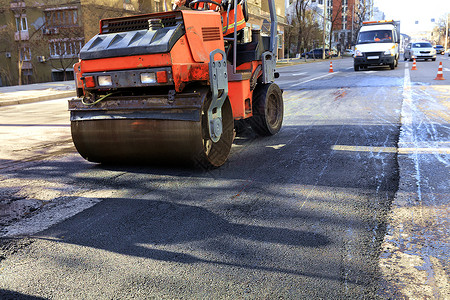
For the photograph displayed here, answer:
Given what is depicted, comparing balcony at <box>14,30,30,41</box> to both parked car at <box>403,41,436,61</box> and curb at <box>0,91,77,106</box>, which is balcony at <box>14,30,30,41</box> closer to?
curb at <box>0,91,77,106</box>

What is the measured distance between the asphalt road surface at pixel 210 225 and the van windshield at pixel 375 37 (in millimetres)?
18710

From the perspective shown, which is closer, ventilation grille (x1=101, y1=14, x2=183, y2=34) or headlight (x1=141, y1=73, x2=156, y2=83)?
headlight (x1=141, y1=73, x2=156, y2=83)

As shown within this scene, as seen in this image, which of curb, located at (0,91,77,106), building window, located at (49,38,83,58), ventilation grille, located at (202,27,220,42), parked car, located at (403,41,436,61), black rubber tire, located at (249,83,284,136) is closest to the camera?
ventilation grille, located at (202,27,220,42)

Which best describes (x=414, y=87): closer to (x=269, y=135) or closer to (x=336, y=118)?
(x=336, y=118)

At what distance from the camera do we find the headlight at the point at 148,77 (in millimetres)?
4824

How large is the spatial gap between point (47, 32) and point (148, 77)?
36639 mm

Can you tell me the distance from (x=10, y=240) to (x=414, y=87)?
14094 mm

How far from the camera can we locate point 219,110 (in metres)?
5.30

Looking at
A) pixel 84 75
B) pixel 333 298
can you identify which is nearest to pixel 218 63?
pixel 84 75

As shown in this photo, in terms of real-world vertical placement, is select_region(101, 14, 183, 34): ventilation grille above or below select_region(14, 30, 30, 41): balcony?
below

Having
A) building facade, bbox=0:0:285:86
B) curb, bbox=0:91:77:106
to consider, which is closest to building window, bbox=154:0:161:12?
building facade, bbox=0:0:285:86

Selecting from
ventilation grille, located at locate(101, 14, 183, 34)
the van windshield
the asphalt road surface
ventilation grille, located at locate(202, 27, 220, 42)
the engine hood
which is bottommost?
the asphalt road surface

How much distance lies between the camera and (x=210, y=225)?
3650 mm

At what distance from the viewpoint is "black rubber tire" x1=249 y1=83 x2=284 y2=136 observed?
710cm
